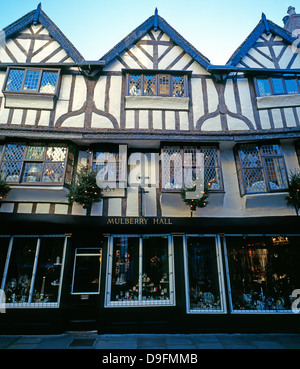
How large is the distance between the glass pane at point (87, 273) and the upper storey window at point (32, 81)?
6.62m

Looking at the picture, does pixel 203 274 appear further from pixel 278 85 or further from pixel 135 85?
pixel 278 85

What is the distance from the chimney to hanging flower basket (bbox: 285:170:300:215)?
26.7 feet

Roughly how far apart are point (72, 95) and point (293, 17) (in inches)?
480

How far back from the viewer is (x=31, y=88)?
814cm

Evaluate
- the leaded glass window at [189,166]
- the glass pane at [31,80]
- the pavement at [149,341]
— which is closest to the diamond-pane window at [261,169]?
the leaded glass window at [189,166]

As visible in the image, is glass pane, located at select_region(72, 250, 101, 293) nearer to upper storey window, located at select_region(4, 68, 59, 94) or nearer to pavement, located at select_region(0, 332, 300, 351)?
pavement, located at select_region(0, 332, 300, 351)

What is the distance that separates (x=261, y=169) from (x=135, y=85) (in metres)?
6.08

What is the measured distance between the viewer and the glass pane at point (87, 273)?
7.12 metres

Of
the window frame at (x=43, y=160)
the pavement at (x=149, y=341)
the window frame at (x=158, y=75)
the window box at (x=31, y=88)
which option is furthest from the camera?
the window frame at (x=158, y=75)

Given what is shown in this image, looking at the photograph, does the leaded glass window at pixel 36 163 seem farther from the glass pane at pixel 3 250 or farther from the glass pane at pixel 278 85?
the glass pane at pixel 278 85

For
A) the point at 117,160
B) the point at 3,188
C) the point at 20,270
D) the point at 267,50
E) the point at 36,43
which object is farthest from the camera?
the point at 267,50

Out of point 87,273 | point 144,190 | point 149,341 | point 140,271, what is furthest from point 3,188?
point 149,341

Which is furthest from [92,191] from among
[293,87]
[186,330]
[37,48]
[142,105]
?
[293,87]
